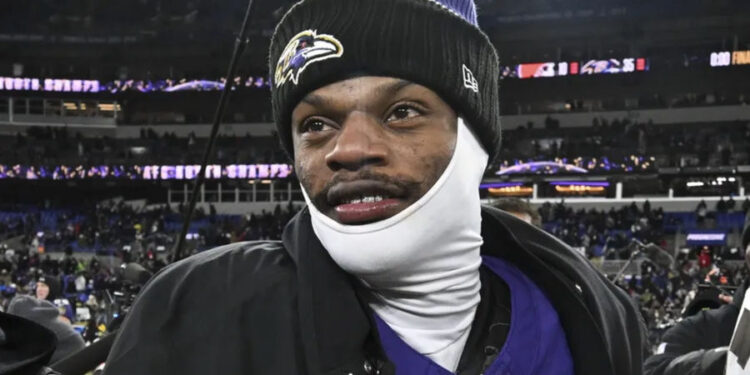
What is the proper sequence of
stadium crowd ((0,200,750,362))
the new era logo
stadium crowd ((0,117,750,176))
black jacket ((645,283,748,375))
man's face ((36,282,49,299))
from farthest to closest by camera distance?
stadium crowd ((0,117,750,176))
stadium crowd ((0,200,750,362))
man's face ((36,282,49,299))
black jacket ((645,283,748,375))
the new era logo

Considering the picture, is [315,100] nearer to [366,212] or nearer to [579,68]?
[366,212]

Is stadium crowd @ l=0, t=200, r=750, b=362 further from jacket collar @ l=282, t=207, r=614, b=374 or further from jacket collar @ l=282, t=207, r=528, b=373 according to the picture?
jacket collar @ l=282, t=207, r=528, b=373

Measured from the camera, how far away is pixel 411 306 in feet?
4.12

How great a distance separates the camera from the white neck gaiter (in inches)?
46.3

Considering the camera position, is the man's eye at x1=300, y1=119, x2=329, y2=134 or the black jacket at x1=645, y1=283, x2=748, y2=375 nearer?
the man's eye at x1=300, y1=119, x2=329, y2=134

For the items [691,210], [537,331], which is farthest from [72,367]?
[691,210]

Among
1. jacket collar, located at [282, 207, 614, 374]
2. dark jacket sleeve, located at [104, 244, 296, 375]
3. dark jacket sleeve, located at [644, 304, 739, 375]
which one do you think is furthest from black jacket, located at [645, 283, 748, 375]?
dark jacket sleeve, located at [104, 244, 296, 375]

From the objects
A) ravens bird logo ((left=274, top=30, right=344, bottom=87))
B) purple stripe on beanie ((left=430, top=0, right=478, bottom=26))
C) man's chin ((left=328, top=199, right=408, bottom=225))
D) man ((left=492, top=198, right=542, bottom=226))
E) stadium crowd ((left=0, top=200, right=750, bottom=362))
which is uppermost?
purple stripe on beanie ((left=430, top=0, right=478, bottom=26))

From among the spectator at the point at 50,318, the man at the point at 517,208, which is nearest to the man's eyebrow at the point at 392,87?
the spectator at the point at 50,318

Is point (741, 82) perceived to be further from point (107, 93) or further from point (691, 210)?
point (107, 93)

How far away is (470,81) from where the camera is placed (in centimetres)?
130

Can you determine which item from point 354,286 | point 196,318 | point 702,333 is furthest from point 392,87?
point 702,333

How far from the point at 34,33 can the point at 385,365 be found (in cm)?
3881

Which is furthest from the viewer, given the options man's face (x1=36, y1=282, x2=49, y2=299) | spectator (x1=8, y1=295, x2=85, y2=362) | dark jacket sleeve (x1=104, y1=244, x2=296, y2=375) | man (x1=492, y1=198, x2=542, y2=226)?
man's face (x1=36, y1=282, x2=49, y2=299)
